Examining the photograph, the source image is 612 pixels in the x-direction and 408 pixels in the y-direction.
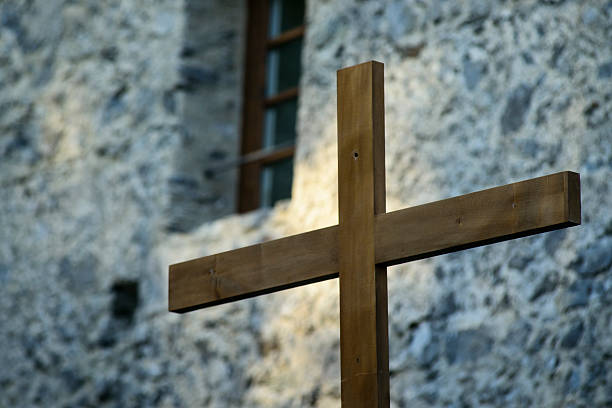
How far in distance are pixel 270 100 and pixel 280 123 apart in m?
0.12

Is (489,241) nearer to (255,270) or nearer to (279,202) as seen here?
(255,270)

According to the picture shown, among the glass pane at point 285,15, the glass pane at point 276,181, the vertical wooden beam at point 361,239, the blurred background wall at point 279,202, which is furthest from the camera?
the glass pane at point 285,15

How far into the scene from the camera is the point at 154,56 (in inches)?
208

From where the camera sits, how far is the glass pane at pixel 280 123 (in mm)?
5098

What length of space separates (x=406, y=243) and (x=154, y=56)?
296cm

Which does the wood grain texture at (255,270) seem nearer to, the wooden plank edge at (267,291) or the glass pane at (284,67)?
the wooden plank edge at (267,291)

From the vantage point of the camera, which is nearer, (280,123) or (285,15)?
(280,123)

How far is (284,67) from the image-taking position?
17.1 ft

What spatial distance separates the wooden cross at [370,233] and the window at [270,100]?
2165mm

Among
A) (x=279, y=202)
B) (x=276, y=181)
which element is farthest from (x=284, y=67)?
(x=279, y=202)

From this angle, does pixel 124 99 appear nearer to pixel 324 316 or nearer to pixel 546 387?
pixel 324 316

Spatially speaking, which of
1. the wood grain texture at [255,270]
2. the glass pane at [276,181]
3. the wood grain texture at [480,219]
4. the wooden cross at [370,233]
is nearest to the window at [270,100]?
the glass pane at [276,181]

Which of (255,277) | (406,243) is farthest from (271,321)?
(406,243)

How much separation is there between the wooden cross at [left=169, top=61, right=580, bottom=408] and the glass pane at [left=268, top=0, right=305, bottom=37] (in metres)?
2.52
